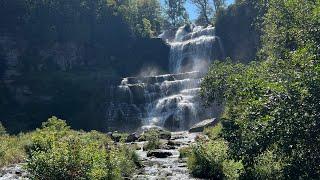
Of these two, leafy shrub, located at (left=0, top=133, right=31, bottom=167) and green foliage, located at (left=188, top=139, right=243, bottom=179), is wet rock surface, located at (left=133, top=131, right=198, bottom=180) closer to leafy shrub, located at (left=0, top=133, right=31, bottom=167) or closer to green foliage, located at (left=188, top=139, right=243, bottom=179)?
green foliage, located at (left=188, top=139, right=243, bottom=179)

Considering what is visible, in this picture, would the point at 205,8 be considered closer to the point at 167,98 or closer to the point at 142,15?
the point at 142,15

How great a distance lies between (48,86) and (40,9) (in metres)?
18.4

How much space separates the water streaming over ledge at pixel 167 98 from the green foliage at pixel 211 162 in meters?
42.2

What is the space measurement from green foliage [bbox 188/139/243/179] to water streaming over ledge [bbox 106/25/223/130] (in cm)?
4217

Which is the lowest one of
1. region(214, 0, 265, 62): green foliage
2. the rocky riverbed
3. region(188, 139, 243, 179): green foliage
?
the rocky riverbed

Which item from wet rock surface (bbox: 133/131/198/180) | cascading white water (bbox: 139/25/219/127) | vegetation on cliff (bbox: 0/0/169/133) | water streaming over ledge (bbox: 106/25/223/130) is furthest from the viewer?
vegetation on cliff (bbox: 0/0/169/133)

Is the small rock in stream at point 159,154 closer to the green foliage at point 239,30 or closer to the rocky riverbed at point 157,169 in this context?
the rocky riverbed at point 157,169

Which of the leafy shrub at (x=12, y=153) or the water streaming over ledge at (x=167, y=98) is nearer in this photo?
the leafy shrub at (x=12, y=153)

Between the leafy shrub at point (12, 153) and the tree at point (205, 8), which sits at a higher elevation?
the tree at point (205, 8)

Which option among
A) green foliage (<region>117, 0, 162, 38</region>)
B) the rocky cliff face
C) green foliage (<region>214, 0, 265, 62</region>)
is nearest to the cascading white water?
green foliage (<region>214, 0, 265, 62</region>)

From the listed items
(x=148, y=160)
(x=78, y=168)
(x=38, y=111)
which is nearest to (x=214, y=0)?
(x=38, y=111)

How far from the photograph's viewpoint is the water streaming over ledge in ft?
218

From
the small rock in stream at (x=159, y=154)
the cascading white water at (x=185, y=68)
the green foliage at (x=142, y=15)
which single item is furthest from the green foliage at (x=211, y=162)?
the green foliage at (x=142, y=15)

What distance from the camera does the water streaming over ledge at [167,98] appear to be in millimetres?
66500
